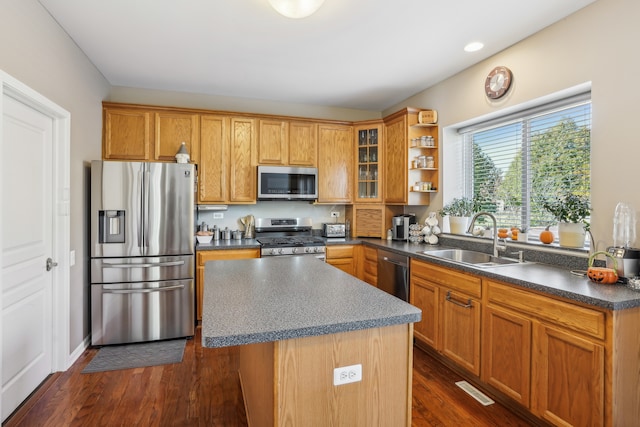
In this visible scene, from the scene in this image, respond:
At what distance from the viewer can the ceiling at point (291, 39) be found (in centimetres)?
224

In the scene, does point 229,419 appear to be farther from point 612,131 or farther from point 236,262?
point 612,131

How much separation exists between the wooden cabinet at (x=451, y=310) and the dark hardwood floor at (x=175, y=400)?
21 cm

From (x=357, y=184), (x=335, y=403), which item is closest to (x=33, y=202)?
(x=335, y=403)

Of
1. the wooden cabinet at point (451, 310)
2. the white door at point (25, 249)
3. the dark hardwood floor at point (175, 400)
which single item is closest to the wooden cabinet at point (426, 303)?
the wooden cabinet at point (451, 310)

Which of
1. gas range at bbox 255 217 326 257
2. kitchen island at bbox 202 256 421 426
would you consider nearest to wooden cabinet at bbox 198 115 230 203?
gas range at bbox 255 217 326 257

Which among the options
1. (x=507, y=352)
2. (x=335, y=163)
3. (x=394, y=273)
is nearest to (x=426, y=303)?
(x=394, y=273)

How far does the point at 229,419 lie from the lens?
201 cm

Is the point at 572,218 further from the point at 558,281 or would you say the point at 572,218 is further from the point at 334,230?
the point at 334,230

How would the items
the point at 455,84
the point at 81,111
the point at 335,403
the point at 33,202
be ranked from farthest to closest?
the point at 455,84, the point at 81,111, the point at 33,202, the point at 335,403

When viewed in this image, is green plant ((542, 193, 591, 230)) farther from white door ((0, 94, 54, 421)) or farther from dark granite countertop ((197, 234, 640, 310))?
white door ((0, 94, 54, 421))

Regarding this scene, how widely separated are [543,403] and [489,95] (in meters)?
2.39

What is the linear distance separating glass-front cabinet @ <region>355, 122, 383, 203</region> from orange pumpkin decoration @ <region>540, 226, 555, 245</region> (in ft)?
6.23

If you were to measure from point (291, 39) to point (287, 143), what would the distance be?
1.46 meters

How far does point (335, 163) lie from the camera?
4.20 meters
